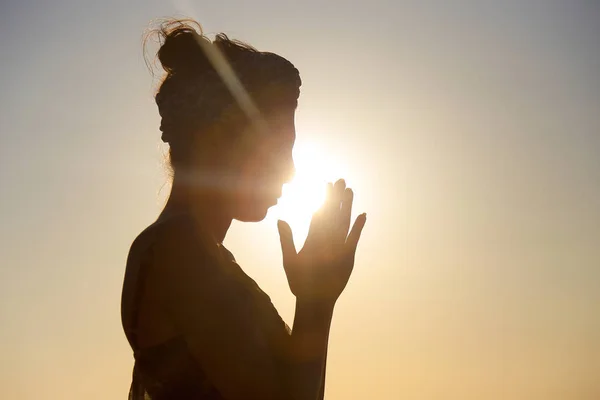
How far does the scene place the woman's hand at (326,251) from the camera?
185 inches

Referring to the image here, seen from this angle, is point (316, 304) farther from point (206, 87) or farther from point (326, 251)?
point (206, 87)

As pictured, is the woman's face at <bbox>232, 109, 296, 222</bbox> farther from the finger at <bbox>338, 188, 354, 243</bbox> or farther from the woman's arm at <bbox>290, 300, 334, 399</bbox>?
the woman's arm at <bbox>290, 300, 334, 399</bbox>

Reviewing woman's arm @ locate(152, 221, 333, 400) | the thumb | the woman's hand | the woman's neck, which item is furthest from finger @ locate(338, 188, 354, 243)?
the woman's neck

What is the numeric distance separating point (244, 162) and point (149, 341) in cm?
123

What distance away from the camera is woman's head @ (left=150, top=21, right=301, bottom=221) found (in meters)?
5.18

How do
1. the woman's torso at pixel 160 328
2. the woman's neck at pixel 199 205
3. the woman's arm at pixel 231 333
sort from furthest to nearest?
the woman's neck at pixel 199 205 → the woman's torso at pixel 160 328 → the woman's arm at pixel 231 333

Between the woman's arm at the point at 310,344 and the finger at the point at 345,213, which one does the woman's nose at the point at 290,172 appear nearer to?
the finger at the point at 345,213

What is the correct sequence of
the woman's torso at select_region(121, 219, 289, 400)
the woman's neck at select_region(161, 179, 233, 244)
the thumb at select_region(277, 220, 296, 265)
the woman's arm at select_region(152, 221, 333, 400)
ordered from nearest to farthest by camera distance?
1. the woman's arm at select_region(152, 221, 333, 400)
2. the woman's torso at select_region(121, 219, 289, 400)
3. the thumb at select_region(277, 220, 296, 265)
4. the woman's neck at select_region(161, 179, 233, 244)

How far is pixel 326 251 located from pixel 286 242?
0.23m

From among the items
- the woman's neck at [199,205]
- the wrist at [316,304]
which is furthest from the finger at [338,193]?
the woman's neck at [199,205]

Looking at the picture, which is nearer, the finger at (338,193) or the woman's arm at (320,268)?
the woman's arm at (320,268)

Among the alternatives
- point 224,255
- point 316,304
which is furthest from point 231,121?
point 316,304

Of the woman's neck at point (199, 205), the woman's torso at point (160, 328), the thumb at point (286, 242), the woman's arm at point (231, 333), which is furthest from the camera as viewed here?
the woman's neck at point (199, 205)

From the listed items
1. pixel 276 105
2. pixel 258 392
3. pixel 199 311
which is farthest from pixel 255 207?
pixel 258 392
